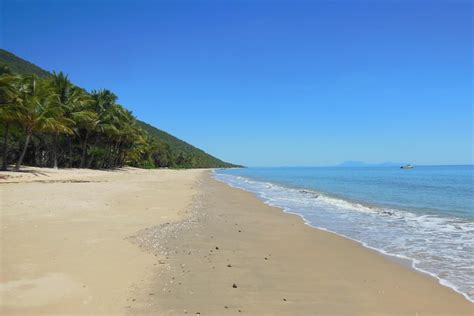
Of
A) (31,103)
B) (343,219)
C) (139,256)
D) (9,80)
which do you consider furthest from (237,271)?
(31,103)

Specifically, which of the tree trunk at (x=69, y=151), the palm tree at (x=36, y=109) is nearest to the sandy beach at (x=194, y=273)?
the palm tree at (x=36, y=109)

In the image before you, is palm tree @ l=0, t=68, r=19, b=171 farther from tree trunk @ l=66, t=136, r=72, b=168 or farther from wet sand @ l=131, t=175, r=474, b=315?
wet sand @ l=131, t=175, r=474, b=315

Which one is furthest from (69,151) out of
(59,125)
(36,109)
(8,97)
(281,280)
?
(281,280)

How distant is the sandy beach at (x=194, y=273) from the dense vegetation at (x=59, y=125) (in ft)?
74.5

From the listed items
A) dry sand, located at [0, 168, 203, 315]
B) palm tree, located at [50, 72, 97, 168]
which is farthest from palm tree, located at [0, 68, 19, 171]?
dry sand, located at [0, 168, 203, 315]

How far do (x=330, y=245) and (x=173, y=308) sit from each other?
5.41 metres

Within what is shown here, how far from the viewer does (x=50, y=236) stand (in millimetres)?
8219

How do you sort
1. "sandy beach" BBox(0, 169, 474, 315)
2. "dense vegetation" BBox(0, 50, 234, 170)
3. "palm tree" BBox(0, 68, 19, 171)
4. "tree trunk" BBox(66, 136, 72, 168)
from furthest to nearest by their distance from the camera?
"tree trunk" BBox(66, 136, 72, 168), "dense vegetation" BBox(0, 50, 234, 170), "palm tree" BBox(0, 68, 19, 171), "sandy beach" BBox(0, 169, 474, 315)

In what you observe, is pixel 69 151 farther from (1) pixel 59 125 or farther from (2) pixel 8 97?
(2) pixel 8 97

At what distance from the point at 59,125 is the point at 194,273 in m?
31.2

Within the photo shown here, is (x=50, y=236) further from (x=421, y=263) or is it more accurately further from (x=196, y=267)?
(x=421, y=263)

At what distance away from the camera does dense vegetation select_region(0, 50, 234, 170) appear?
99.5 feet

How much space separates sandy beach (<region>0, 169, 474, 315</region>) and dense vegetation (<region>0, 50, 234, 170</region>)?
22.7 m

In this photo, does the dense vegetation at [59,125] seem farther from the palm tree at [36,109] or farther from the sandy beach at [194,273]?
the sandy beach at [194,273]
